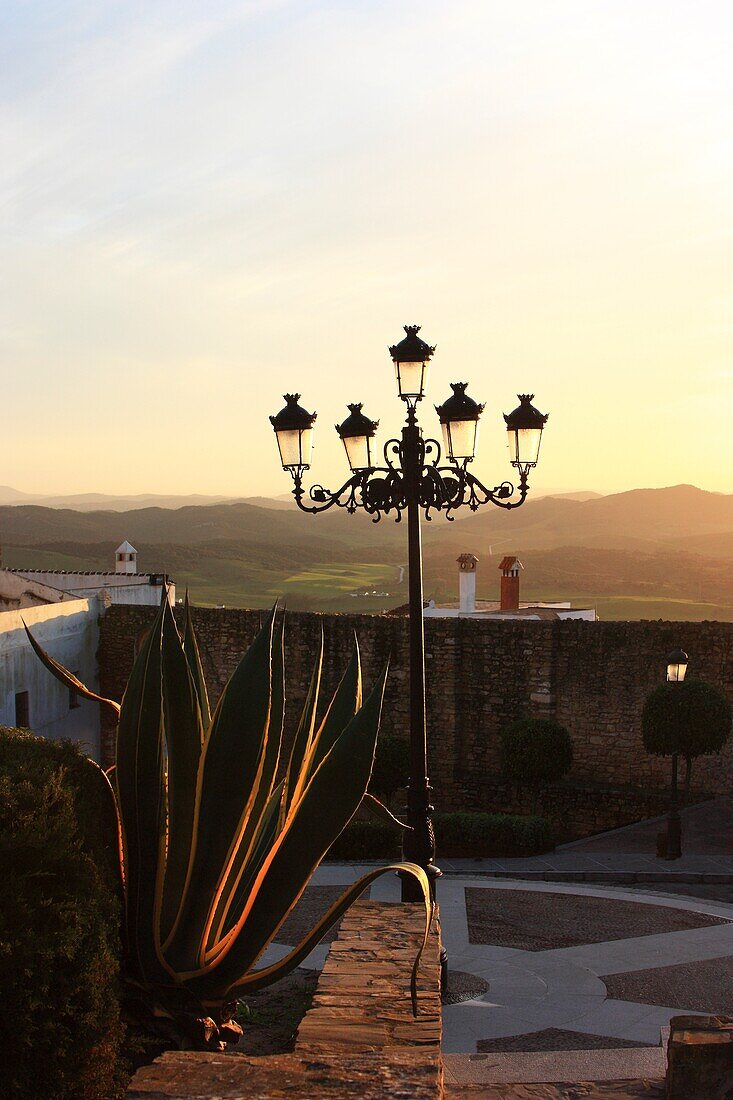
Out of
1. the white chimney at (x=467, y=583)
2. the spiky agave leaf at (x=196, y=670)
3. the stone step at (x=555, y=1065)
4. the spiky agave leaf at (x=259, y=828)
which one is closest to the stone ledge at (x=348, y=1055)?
the spiky agave leaf at (x=259, y=828)

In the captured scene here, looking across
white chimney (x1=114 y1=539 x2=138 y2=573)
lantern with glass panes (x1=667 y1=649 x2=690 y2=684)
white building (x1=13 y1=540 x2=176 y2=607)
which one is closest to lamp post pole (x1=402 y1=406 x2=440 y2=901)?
lantern with glass panes (x1=667 y1=649 x2=690 y2=684)

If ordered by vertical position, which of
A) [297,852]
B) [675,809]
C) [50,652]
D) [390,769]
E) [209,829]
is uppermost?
[209,829]

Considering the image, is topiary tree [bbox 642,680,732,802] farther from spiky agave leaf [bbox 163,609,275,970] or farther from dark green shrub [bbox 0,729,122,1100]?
dark green shrub [bbox 0,729,122,1100]

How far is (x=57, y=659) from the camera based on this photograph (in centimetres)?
2111

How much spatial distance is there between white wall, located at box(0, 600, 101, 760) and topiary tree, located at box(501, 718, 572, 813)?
7.15 m

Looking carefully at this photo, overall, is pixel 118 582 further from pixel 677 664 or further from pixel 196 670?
pixel 196 670

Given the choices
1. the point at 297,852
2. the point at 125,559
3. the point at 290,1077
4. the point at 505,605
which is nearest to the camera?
the point at 290,1077

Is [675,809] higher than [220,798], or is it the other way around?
[220,798]

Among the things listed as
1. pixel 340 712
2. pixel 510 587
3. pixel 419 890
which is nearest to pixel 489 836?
pixel 419 890

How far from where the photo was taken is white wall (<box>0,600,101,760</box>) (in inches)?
772

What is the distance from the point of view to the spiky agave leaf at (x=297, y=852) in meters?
4.13

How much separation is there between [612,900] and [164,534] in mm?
127228

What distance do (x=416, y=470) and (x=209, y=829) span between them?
443cm

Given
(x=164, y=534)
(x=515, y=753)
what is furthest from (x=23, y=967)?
(x=164, y=534)
